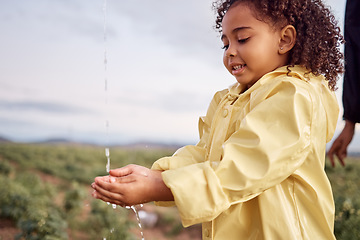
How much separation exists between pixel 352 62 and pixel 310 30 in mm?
1048

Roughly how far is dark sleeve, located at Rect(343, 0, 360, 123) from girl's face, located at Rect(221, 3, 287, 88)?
1.11 meters

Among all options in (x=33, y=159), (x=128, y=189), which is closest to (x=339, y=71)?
(x=128, y=189)

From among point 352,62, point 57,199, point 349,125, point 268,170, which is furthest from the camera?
point 57,199

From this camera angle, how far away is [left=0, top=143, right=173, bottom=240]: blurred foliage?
3562 millimetres

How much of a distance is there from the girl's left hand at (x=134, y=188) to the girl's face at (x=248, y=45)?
1.90 feet

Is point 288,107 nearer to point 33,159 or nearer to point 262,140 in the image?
point 262,140

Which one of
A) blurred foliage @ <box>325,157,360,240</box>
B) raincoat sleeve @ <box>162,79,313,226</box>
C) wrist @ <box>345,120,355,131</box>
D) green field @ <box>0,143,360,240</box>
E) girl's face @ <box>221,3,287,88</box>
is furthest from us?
green field @ <box>0,143,360,240</box>

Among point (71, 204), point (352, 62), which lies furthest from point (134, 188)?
point (71, 204)

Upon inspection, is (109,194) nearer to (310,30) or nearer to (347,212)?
(310,30)

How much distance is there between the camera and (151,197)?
4.37 feet

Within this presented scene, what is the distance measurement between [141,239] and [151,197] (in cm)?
291

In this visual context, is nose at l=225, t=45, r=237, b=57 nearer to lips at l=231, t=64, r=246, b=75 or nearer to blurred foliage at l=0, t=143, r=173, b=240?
lips at l=231, t=64, r=246, b=75

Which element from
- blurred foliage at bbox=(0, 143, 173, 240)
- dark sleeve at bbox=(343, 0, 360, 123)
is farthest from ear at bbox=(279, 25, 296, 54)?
blurred foliage at bbox=(0, 143, 173, 240)

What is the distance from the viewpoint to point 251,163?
1296 mm
